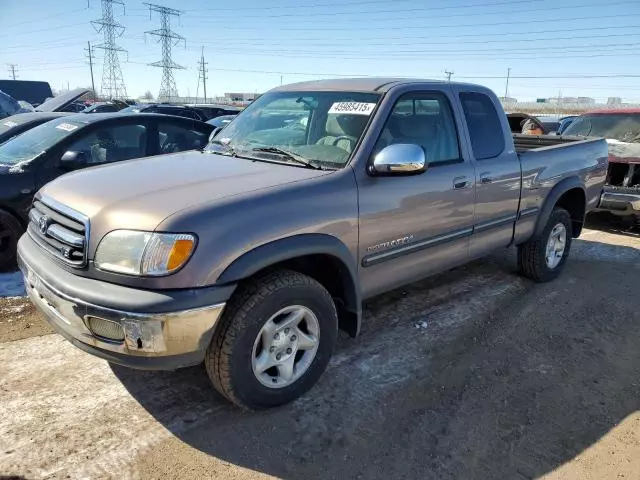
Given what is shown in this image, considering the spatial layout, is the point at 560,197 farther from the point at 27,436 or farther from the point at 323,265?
the point at 27,436

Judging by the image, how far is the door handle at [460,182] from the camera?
378cm

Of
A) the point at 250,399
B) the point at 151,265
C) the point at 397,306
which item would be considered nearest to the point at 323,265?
the point at 250,399

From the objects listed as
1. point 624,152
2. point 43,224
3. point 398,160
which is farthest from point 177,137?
point 624,152

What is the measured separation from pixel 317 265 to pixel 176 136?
12.3 ft

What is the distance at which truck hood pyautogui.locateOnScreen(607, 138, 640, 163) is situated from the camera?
7.66 meters

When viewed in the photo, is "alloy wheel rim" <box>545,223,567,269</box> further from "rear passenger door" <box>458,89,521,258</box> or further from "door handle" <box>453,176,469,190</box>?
"door handle" <box>453,176,469,190</box>

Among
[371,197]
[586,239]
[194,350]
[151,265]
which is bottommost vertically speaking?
[586,239]

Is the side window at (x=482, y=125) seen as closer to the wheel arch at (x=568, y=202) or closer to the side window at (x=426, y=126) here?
the side window at (x=426, y=126)

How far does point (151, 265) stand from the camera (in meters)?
2.41

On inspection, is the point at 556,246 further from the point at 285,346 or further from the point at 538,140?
the point at 285,346

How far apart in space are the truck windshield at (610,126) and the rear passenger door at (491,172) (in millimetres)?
5139

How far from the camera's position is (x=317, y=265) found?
3.26 m

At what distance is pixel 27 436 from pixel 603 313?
14.6 feet

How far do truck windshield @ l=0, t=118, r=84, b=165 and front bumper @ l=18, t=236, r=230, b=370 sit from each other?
3.16 meters
